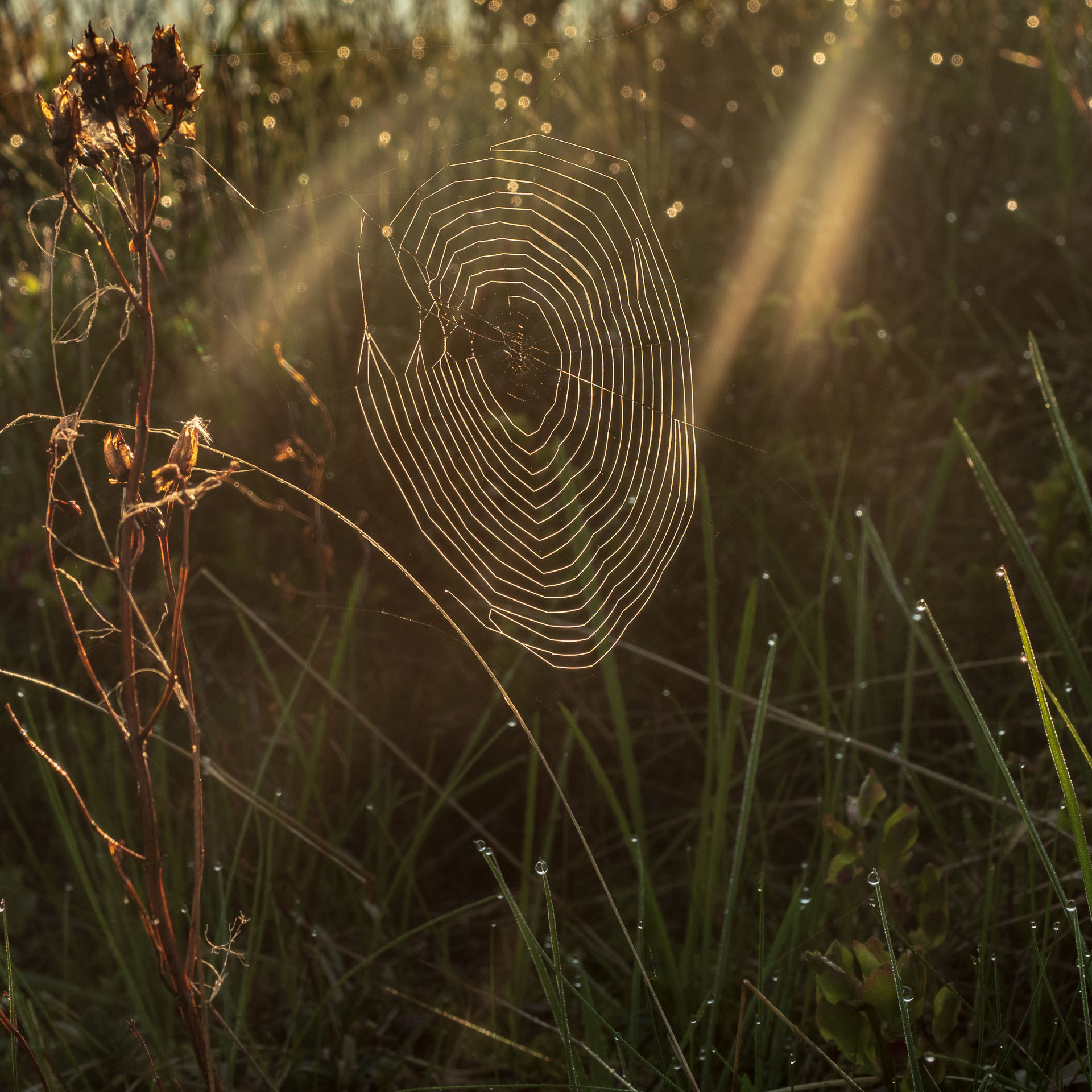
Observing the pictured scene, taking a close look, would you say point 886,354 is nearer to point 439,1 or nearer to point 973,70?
point 973,70

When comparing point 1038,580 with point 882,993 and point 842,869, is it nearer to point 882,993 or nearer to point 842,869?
point 842,869

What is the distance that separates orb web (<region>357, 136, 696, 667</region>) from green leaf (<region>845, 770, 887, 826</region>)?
1.39ft

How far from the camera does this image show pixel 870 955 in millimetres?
1114

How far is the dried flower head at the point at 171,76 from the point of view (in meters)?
0.88

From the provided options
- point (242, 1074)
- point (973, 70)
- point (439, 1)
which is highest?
Answer: point (439, 1)

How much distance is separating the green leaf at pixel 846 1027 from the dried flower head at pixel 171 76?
1.05 m

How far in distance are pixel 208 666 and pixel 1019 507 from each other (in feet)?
5.66

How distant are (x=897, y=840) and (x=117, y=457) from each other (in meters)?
0.97

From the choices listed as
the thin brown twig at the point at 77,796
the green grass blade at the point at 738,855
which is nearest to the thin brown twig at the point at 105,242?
the thin brown twig at the point at 77,796

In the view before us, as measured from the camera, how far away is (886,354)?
2.55 meters

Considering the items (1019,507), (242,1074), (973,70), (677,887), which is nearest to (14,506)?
(242,1074)

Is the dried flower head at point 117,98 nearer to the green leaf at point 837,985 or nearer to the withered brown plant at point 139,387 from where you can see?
the withered brown plant at point 139,387

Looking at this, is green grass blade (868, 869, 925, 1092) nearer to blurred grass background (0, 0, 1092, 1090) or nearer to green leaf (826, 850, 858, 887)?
blurred grass background (0, 0, 1092, 1090)

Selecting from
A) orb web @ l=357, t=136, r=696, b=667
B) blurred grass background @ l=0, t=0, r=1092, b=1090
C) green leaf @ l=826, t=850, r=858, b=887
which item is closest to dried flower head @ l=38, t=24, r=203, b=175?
blurred grass background @ l=0, t=0, r=1092, b=1090
